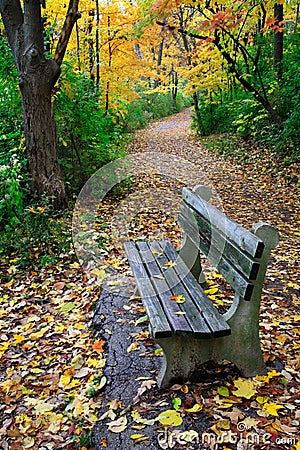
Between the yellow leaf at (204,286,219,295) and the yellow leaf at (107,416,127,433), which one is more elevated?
the yellow leaf at (107,416,127,433)

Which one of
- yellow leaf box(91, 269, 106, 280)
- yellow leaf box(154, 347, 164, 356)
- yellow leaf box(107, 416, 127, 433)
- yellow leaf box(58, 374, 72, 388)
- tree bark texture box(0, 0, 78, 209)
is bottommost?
yellow leaf box(58, 374, 72, 388)

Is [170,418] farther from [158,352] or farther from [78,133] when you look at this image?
[78,133]

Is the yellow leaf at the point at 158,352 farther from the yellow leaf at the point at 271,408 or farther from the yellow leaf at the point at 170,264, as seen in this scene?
the yellow leaf at the point at 271,408

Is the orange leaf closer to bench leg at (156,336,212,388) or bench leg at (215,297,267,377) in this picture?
bench leg at (156,336,212,388)

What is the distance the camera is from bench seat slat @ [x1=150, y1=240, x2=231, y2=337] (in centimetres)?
241

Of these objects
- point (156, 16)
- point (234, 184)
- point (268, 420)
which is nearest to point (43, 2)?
point (156, 16)

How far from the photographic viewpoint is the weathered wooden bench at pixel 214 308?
2.33 metres

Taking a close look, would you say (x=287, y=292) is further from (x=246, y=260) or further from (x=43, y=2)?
(x=43, y=2)

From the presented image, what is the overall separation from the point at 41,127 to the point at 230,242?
4.17m

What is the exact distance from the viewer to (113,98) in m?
9.99

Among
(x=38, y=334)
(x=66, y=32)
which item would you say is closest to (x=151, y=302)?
(x=38, y=334)

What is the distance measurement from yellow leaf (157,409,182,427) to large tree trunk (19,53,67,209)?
158 inches

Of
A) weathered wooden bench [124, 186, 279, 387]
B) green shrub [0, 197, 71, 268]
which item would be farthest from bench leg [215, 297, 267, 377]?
green shrub [0, 197, 71, 268]

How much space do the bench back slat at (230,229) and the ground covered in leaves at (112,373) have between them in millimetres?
975
